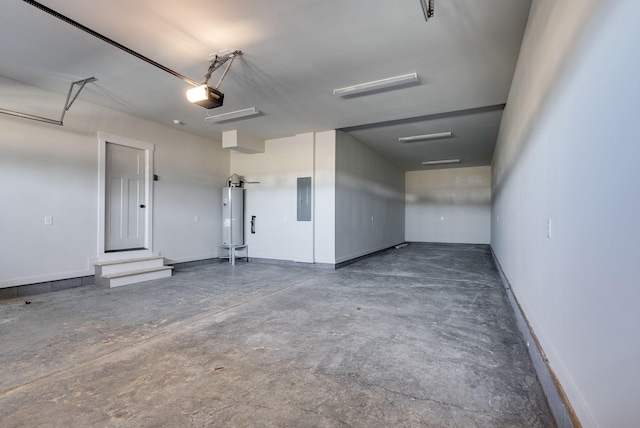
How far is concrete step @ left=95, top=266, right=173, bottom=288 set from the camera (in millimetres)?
5434

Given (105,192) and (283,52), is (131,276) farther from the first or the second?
(283,52)

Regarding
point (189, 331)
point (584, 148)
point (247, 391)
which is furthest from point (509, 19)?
point (189, 331)

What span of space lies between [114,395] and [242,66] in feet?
12.5

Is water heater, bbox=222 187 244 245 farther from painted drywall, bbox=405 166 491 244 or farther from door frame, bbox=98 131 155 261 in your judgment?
painted drywall, bbox=405 166 491 244

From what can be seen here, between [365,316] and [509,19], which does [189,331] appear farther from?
[509,19]

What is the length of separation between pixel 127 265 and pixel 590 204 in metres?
6.65

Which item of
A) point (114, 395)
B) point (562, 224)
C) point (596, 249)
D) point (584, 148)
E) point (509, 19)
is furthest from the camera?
point (509, 19)

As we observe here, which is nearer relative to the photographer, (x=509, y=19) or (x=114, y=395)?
(x=114, y=395)

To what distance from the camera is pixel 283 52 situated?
3.85 metres

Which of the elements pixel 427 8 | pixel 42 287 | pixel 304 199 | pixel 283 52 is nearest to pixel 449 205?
pixel 304 199

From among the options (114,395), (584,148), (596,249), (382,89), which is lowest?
(114,395)

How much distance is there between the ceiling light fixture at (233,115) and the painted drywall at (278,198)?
188 cm

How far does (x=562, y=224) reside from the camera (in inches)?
75.3

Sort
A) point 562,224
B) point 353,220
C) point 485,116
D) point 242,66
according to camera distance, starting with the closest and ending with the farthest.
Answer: point 562,224, point 242,66, point 485,116, point 353,220
